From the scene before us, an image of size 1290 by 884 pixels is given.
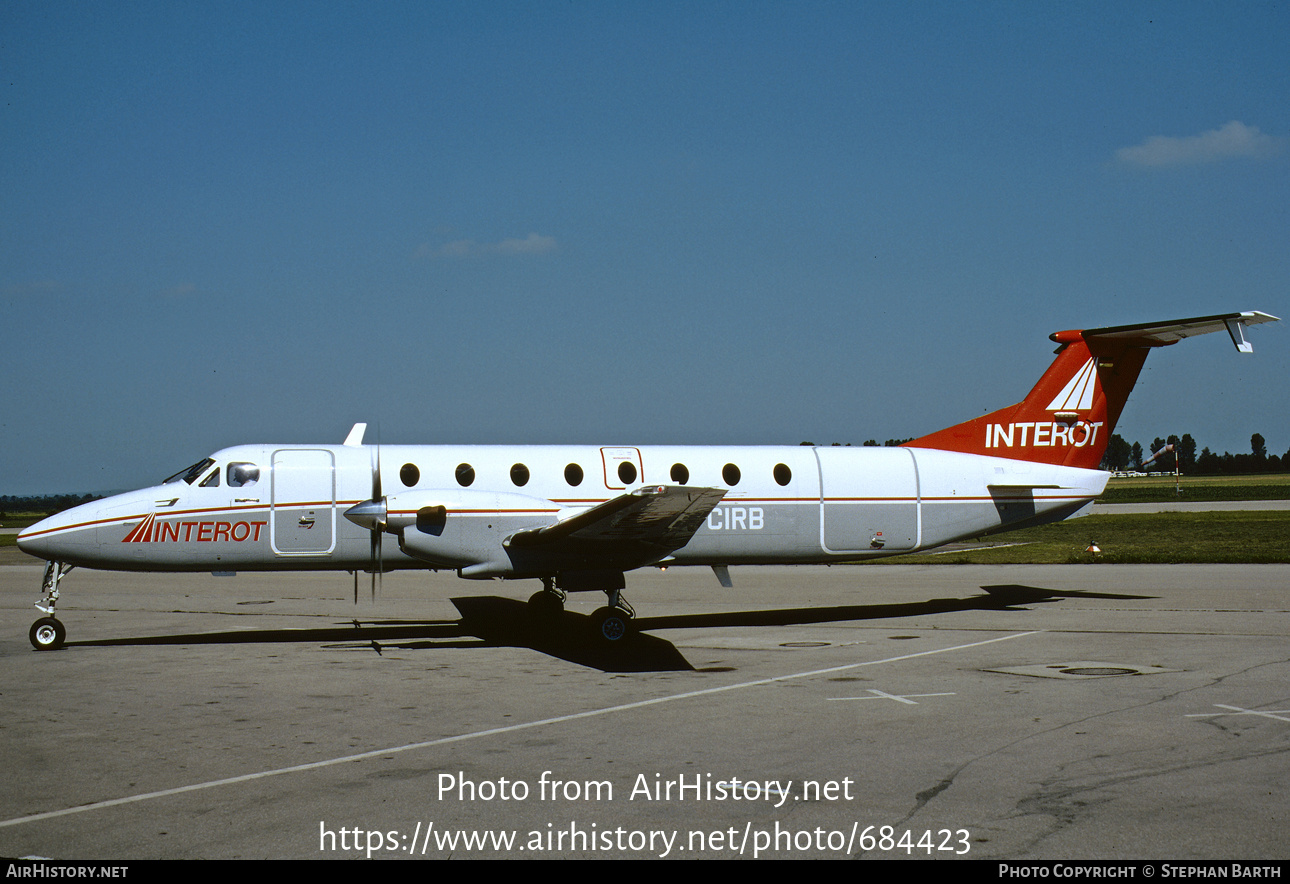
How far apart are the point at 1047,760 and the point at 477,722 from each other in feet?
17.1

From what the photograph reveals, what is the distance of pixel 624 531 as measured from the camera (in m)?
14.5

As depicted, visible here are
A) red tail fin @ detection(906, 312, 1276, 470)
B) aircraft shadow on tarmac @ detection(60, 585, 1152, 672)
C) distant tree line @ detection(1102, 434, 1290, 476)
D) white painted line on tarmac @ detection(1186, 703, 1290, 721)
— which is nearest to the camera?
white painted line on tarmac @ detection(1186, 703, 1290, 721)

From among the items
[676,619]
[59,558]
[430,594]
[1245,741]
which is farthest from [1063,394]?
[59,558]

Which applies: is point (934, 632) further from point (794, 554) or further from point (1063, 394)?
point (1063, 394)

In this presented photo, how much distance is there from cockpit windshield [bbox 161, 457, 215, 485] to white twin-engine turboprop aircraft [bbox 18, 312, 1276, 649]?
0.08 ft

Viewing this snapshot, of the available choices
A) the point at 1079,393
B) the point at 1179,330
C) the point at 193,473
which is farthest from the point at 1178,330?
the point at 193,473

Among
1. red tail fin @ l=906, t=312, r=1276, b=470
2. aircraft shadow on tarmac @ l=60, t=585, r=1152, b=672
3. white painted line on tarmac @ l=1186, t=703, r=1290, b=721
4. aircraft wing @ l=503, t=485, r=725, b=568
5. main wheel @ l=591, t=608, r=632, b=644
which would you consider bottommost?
white painted line on tarmac @ l=1186, t=703, r=1290, b=721

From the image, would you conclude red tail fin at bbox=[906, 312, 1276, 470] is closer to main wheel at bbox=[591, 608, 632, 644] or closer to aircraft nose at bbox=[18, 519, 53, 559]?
main wheel at bbox=[591, 608, 632, 644]

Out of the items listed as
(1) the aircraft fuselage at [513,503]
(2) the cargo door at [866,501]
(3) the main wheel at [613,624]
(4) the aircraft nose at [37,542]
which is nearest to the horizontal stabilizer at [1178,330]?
(1) the aircraft fuselage at [513,503]

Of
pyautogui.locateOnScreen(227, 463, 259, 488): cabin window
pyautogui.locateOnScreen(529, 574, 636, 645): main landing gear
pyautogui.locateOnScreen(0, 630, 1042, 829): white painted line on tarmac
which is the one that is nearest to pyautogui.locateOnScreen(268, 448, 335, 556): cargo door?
pyautogui.locateOnScreen(227, 463, 259, 488): cabin window

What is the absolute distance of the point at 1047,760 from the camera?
8016mm

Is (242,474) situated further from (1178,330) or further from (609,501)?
(1178,330)

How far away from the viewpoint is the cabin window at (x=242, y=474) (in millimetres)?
15305

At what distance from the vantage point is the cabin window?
1530cm
